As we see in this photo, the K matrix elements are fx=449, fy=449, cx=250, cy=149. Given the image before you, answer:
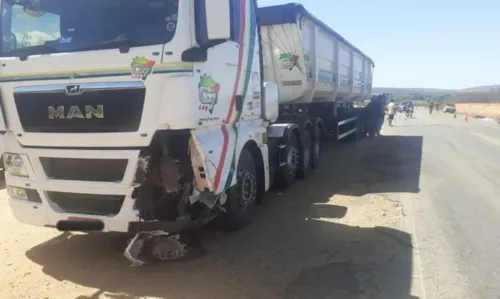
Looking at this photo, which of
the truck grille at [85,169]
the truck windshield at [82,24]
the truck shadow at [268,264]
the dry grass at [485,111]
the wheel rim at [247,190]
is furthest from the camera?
the dry grass at [485,111]

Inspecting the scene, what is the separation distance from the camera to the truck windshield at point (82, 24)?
169 inches

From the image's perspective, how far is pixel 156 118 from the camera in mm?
4199

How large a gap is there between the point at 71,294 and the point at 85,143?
143 cm

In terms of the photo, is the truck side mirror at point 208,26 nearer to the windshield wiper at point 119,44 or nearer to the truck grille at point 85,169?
the windshield wiper at point 119,44

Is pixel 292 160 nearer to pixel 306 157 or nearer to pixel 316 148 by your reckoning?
pixel 306 157

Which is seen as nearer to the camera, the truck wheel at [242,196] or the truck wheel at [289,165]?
the truck wheel at [242,196]

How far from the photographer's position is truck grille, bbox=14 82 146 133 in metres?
A: 4.27

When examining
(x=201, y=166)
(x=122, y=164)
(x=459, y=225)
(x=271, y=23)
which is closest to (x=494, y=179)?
(x=459, y=225)

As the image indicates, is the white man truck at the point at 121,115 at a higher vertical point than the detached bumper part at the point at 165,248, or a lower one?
higher

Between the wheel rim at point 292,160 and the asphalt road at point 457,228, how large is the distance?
2060 mm

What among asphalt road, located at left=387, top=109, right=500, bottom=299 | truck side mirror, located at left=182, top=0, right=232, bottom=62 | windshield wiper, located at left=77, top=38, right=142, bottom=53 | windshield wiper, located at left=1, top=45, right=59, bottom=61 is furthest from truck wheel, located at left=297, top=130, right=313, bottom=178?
windshield wiper, located at left=1, top=45, right=59, bottom=61

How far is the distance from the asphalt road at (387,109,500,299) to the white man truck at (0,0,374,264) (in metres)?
2.33

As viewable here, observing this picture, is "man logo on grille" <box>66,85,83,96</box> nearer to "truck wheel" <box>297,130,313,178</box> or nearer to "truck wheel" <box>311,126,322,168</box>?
"truck wheel" <box>297,130,313,178</box>

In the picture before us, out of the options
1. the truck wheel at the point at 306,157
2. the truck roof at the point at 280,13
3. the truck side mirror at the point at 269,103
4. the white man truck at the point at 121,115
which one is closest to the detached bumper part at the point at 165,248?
the white man truck at the point at 121,115
